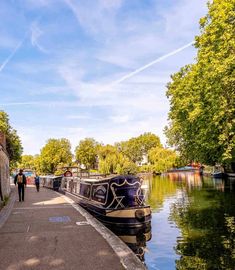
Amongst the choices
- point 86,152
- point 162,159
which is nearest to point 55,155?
point 86,152

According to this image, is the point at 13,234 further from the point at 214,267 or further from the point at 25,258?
the point at 214,267

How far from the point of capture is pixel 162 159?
10125 centimetres

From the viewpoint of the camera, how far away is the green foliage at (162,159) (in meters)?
99.1

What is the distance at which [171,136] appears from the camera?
4825 centimetres

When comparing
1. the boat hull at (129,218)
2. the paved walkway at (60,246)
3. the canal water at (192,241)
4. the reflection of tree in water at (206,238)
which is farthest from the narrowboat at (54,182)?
the paved walkway at (60,246)

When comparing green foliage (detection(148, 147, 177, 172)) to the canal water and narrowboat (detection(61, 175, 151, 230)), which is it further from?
narrowboat (detection(61, 175, 151, 230))

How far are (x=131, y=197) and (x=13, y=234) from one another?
263 inches

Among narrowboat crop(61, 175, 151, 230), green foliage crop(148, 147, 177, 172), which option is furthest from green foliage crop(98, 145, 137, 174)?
narrowboat crop(61, 175, 151, 230)

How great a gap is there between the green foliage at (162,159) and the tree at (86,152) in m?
19.1

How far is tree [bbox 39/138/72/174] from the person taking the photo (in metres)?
87.3

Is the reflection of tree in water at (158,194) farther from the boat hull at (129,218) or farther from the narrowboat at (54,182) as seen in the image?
the narrowboat at (54,182)

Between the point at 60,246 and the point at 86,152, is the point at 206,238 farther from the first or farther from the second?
the point at 86,152

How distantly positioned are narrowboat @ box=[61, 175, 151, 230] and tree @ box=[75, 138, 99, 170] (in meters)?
80.2

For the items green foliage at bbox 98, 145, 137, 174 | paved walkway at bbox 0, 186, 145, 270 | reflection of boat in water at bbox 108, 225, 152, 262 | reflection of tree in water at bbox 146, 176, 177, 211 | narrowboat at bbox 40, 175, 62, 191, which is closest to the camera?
paved walkway at bbox 0, 186, 145, 270
